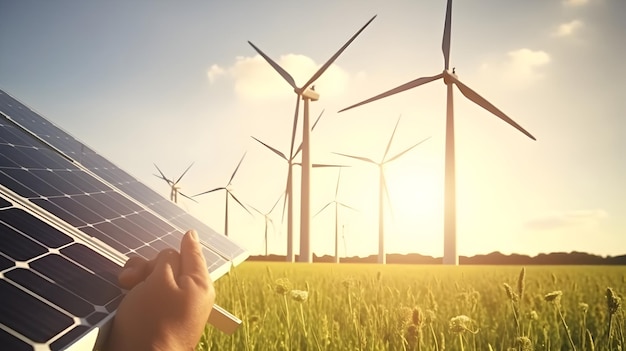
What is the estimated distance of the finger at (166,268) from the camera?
122 inches

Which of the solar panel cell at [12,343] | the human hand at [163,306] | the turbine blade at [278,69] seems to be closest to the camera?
the solar panel cell at [12,343]

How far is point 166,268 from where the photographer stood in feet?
10.4

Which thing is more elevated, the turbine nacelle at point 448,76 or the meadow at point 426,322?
the turbine nacelle at point 448,76

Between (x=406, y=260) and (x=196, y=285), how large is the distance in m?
135

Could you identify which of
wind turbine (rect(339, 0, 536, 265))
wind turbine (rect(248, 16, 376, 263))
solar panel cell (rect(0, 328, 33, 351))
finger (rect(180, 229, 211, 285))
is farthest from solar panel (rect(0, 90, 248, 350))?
wind turbine (rect(248, 16, 376, 263))

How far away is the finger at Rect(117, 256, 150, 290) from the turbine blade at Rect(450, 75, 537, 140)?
120 ft

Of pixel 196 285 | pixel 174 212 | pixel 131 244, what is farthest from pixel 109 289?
pixel 174 212

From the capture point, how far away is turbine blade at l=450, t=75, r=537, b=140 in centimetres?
3734

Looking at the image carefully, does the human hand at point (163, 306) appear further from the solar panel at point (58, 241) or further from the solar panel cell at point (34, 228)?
the solar panel cell at point (34, 228)

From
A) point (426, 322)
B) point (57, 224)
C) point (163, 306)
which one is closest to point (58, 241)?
point (57, 224)

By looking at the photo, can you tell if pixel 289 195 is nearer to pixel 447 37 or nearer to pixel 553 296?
pixel 447 37

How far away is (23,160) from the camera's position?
→ 17.7ft

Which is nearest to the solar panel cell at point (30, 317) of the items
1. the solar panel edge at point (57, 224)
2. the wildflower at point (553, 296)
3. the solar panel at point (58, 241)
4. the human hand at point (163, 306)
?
the solar panel at point (58, 241)

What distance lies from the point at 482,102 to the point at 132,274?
127ft
